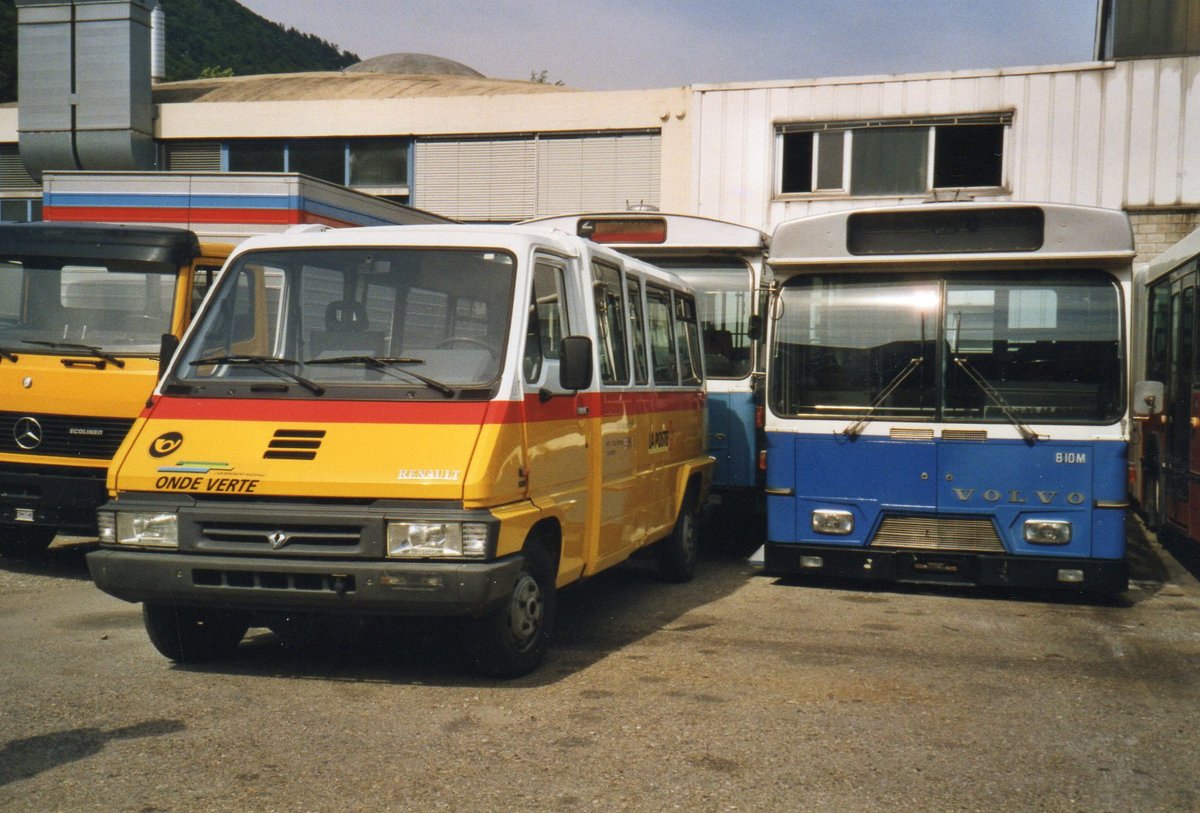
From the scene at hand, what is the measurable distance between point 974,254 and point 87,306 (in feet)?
22.0

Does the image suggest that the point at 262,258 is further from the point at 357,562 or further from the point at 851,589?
the point at 851,589

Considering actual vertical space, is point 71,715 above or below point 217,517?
below

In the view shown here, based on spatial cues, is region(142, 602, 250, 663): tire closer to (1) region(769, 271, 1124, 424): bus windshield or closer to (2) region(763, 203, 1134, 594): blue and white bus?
(2) region(763, 203, 1134, 594): blue and white bus

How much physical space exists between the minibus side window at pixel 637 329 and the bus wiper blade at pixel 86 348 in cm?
391

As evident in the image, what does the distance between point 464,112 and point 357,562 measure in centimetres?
2134

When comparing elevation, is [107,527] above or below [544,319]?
below

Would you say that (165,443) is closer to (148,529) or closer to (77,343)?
(148,529)

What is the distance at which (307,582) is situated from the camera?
237 inches

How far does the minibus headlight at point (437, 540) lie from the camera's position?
591 centimetres

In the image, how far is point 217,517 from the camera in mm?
6117

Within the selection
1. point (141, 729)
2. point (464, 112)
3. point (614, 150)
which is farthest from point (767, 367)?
point (464, 112)

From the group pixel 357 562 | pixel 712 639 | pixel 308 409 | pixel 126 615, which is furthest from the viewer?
pixel 126 615

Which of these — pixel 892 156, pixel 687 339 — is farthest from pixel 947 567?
pixel 892 156

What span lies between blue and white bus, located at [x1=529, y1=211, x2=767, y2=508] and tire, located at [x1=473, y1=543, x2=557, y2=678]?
5268mm
